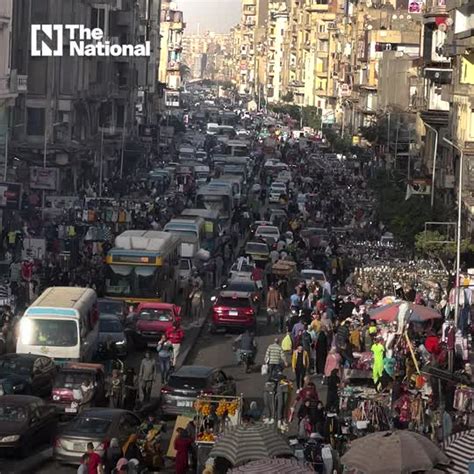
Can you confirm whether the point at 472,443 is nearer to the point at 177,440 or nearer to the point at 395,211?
the point at 177,440

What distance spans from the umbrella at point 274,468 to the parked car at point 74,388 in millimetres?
9446

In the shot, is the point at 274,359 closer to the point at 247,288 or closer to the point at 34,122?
the point at 247,288

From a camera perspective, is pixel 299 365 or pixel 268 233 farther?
pixel 268 233

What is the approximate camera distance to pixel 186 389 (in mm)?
28422

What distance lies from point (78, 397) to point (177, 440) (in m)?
4.51

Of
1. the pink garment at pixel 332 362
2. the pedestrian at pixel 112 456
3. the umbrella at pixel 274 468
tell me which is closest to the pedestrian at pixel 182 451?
the pedestrian at pixel 112 456

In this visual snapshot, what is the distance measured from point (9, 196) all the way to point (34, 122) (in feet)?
92.5

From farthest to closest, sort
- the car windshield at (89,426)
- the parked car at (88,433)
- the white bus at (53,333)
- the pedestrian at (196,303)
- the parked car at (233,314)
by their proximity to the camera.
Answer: the pedestrian at (196,303) → the parked car at (233,314) → the white bus at (53,333) → the car windshield at (89,426) → the parked car at (88,433)

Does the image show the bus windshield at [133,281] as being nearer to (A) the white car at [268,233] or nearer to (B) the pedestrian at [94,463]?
(A) the white car at [268,233]

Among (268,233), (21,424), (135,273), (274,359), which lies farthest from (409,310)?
(268,233)

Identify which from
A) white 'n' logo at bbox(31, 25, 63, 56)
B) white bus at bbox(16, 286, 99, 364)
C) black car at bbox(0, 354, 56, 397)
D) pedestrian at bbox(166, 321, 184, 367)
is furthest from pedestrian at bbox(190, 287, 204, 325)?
white 'n' logo at bbox(31, 25, 63, 56)

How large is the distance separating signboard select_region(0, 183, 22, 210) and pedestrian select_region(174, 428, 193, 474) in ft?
88.0

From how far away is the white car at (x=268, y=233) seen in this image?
58353 millimetres

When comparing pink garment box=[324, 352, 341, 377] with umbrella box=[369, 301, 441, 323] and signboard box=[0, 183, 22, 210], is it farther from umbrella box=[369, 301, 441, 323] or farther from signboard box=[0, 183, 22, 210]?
signboard box=[0, 183, 22, 210]
